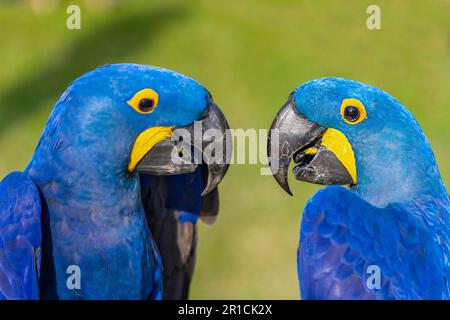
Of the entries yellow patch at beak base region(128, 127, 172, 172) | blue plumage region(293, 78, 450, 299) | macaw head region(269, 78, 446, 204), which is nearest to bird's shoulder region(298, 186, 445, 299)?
blue plumage region(293, 78, 450, 299)

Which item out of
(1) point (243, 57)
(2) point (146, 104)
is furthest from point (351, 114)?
(1) point (243, 57)

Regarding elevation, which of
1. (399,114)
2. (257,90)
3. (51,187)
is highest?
(257,90)

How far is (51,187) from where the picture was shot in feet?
6.61

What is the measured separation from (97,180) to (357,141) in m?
0.76

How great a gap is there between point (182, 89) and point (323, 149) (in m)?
0.46

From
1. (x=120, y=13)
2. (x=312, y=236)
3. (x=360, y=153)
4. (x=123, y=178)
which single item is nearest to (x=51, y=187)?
(x=123, y=178)

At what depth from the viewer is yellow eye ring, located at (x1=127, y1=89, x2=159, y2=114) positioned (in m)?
1.98

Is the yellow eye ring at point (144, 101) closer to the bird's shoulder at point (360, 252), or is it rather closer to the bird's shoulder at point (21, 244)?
the bird's shoulder at point (21, 244)

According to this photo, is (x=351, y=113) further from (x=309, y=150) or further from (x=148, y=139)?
(x=148, y=139)

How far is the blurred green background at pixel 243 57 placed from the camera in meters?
4.96

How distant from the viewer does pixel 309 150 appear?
6.95ft

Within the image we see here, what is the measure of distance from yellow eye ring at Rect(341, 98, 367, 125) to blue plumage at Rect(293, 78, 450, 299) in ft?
0.03

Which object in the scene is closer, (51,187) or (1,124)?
(51,187)

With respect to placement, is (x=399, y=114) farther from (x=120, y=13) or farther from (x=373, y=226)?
(x=120, y=13)
